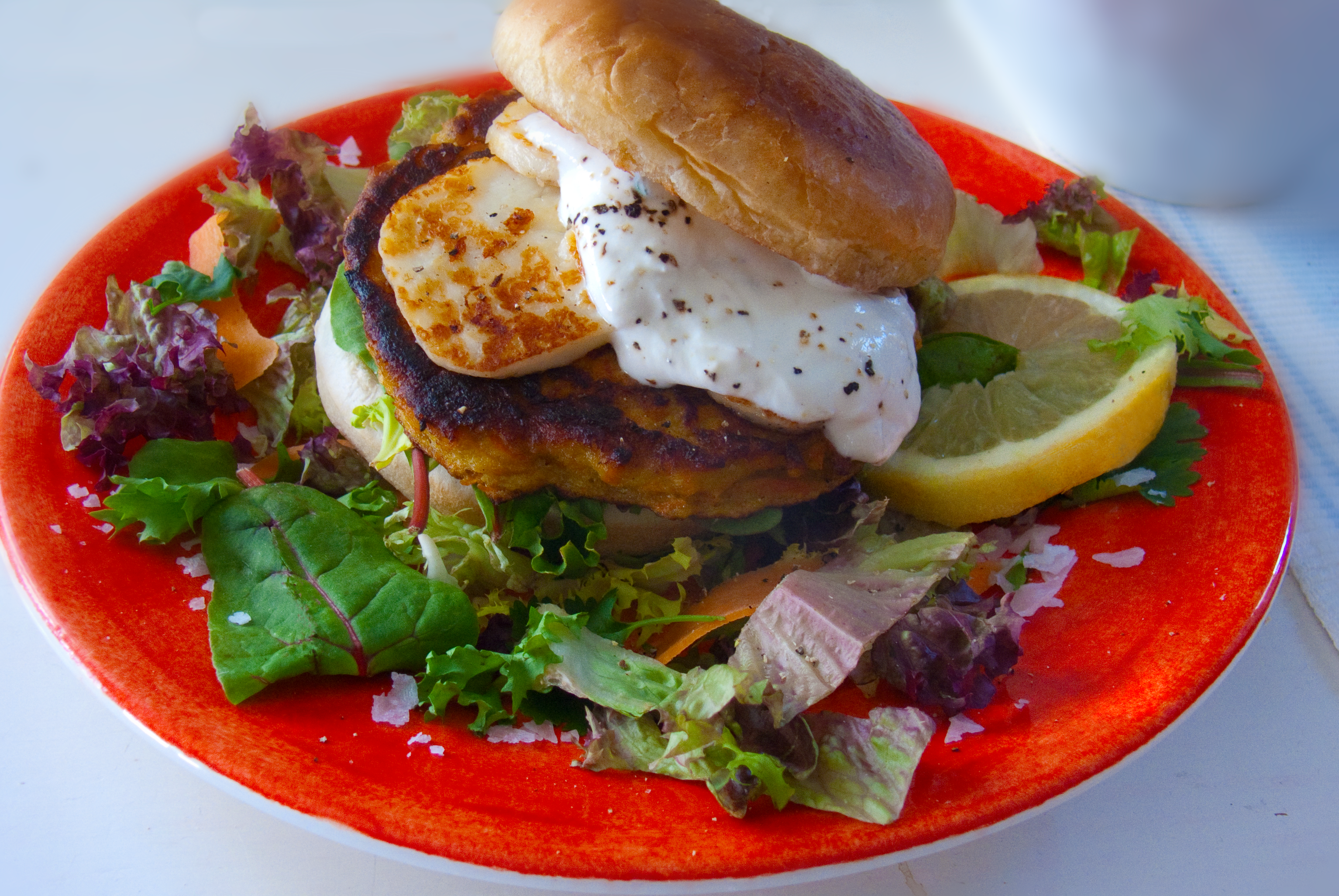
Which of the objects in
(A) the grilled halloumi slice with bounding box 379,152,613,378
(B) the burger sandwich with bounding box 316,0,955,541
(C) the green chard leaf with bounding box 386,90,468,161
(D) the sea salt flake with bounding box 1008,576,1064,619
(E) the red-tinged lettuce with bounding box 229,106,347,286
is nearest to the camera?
(B) the burger sandwich with bounding box 316,0,955,541

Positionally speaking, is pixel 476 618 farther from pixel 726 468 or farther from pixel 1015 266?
pixel 1015 266

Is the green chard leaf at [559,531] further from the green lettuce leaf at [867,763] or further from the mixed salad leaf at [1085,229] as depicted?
the mixed salad leaf at [1085,229]

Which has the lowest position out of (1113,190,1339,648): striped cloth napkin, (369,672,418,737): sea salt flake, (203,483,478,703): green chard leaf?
(1113,190,1339,648): striped cloth napkin

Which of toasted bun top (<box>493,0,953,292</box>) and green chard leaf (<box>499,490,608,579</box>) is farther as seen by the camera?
green chard leaf (<box>499,490,608,579</box>)

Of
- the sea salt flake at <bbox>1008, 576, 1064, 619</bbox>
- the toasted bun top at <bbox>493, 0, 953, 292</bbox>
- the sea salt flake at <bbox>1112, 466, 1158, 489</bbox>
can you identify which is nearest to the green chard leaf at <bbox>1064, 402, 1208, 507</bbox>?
the sea salt flake at <bbox>1112, 466, 1158, 489</bbox>

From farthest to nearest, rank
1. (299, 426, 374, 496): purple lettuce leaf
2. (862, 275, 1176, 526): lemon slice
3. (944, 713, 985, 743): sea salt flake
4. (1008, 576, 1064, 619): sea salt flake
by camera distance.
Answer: (299, 426, 374, 496): purple lettuce leaf → (862, 275, 1176, 526): lemon slice → (1008, 576, 1064, 619): sea salt flake → (944, 713, 985, 743): sea salt flake

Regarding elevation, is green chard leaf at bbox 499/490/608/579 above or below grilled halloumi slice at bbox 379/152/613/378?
below

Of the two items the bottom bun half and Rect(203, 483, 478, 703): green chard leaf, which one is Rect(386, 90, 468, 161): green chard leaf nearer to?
the bottom bun half
